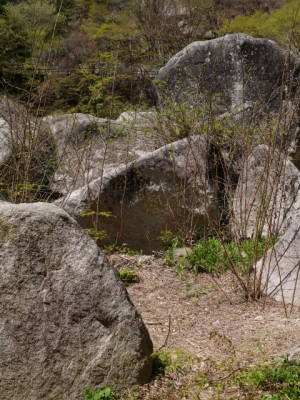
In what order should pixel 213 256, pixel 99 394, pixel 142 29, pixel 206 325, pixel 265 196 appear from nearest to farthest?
pixel 99 394 → pixel 206 325 → pixel 265 196 → pixel 213 256 → pixel 142 29

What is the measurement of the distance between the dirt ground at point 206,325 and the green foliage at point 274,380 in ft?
0.31

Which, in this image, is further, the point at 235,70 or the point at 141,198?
the point at 235,70

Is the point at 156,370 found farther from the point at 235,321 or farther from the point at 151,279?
the point at 151,279

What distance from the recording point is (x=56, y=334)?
3.21 meters

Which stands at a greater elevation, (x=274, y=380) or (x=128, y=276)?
(x=274, y=380)

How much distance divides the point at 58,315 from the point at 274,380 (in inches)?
49.8

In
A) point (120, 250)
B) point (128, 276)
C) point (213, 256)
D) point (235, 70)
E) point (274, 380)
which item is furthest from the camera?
point (235, 70)

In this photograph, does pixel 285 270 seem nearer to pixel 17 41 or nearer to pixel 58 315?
pixel 58 315

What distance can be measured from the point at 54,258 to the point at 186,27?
1608cm

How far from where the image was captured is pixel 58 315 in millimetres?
3219

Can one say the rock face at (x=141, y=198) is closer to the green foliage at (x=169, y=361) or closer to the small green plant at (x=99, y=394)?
the green foliage at (x=169, y=361)

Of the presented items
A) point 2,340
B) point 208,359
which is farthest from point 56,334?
point 208,359

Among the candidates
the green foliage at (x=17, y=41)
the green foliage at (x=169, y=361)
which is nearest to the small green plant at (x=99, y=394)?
the green foliage at (x=169, y=361)

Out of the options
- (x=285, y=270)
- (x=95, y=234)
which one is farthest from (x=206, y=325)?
(x=95, y=234)
